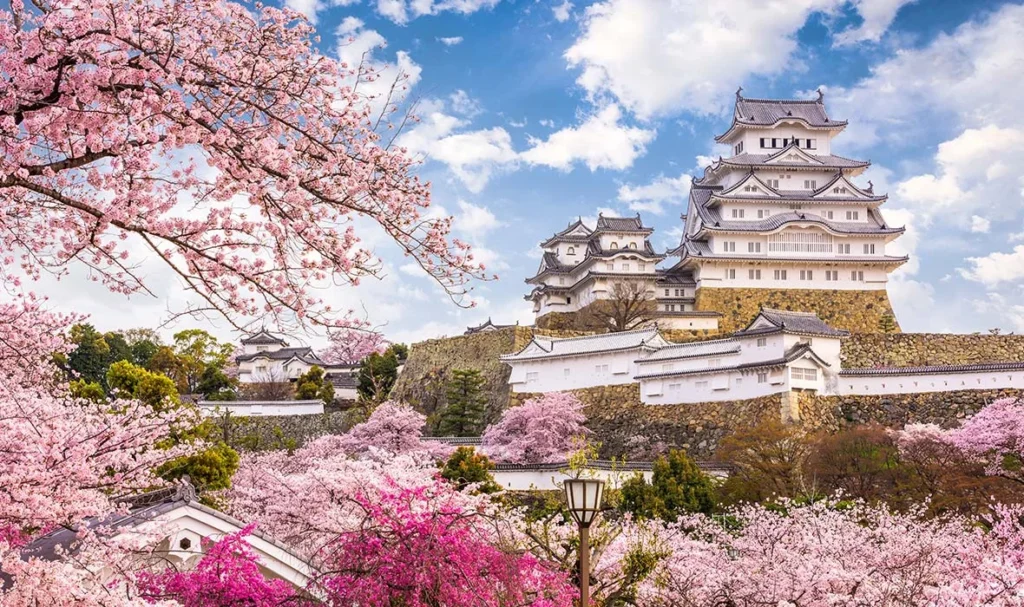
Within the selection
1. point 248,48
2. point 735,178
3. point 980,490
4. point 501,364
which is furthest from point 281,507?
point 735,178

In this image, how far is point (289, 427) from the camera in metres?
43.2

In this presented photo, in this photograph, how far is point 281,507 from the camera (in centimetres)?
1669

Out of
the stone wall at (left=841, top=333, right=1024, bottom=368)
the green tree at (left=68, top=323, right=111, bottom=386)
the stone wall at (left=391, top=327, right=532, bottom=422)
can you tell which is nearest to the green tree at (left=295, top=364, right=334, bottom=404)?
the stone wall at (left=391, top=327, right=532, bottom=422)

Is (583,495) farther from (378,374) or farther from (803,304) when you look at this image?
(378,374)

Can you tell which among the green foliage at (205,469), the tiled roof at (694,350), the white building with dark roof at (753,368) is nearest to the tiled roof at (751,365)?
the white building with dark roof at (753,368)

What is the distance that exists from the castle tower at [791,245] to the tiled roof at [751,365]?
8.14 metres

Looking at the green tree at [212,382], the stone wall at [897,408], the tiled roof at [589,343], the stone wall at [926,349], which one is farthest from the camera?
the green tree at [212,382]

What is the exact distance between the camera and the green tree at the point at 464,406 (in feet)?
122

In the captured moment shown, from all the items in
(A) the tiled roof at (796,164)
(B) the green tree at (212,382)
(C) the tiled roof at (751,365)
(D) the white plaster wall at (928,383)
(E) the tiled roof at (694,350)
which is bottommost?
(D) the white plaster wall at (928,383)

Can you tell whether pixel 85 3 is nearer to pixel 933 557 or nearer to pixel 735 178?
pixel 933 557

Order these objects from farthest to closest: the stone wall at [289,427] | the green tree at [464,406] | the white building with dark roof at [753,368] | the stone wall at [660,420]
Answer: the stone wall at [289,427] → the green tree at [464,406] → the stone wall at [660,420] → the white building with dark roof at [753,368]

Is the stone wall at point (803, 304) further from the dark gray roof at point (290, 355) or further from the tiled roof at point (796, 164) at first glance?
the dark gray roof at point (290, 355)

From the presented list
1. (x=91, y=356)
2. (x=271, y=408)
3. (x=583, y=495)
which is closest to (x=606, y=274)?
(x=271, y=408)

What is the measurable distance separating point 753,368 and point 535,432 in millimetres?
6785
